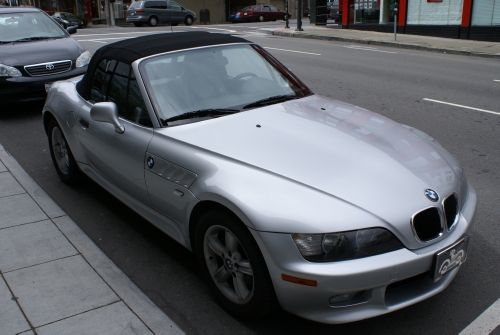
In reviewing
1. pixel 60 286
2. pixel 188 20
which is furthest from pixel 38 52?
pixel 188 20

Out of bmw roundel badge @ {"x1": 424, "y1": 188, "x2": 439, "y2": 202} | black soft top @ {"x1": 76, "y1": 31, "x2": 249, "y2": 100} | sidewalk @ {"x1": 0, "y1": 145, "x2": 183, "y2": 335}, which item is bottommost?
sidewalk @ {"x1": 0, "y1": 145, "x2": 183, "y2": 335}

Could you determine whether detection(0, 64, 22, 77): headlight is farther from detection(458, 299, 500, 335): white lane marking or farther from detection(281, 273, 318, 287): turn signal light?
detection(458, 299, 500, 335): white lane marking

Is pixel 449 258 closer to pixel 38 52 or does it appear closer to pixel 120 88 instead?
pixel 120 88

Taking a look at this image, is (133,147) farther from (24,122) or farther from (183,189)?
(24,122)

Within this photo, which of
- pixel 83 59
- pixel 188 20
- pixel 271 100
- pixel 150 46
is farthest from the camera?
pixel 188 20

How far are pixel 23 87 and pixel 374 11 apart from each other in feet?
60.3

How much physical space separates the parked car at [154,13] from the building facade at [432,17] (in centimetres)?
1469

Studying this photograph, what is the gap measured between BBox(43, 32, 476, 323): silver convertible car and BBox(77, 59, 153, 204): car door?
0.05ft

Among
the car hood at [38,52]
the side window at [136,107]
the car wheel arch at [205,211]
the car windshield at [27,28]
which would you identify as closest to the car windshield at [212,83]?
the side window at [136,107]

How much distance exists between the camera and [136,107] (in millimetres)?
3945

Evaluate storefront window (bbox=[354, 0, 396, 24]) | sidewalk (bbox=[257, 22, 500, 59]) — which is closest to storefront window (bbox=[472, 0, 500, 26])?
sidewalk (bbox=[257, 22, 500, 59])

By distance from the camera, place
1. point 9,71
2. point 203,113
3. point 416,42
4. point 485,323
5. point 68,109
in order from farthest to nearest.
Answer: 1. point 416,42
2. point 9,71
3. point 68,109
4. point 203,113
5. point 485,323

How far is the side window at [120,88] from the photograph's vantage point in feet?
13.5

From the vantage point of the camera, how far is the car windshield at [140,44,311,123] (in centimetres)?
384
